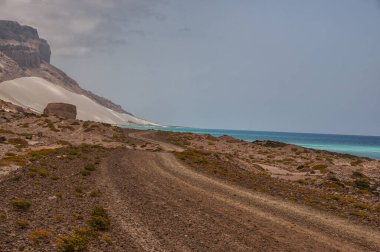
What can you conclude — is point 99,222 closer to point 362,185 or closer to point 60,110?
point 362,185

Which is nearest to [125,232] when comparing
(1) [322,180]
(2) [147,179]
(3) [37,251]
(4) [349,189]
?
(3) [37,251]

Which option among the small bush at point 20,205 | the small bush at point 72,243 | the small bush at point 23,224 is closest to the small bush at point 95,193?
the small bush at point 20,205

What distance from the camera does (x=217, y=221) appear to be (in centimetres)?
1886

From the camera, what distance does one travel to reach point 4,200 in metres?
19.0

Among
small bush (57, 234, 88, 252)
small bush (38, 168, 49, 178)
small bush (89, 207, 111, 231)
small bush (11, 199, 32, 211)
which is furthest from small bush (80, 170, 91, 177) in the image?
small bush (57, 234, 88, 252)

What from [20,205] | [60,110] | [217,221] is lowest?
[217,221]

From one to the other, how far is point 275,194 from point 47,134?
53.0 m

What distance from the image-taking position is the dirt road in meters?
15.4

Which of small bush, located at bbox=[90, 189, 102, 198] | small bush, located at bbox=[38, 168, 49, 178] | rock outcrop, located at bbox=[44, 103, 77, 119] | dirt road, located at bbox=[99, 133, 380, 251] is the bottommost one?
dirt road, located at bbox=[99, 133, 380, 251]

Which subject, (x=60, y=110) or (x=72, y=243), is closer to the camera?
(x=72, y=243)

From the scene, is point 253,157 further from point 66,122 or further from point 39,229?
point 39,229

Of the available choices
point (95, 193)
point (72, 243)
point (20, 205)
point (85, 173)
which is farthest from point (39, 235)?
point (85, 173)

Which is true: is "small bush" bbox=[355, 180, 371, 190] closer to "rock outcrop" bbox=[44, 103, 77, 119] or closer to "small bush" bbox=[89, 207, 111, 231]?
"small bush" bbox=[89, 207, 111, 231]

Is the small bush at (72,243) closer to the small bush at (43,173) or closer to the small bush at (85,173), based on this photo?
the small bush at (43,173)
